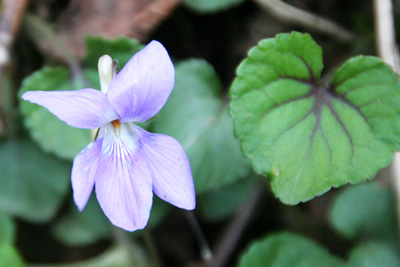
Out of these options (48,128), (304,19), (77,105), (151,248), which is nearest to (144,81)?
(77,105)

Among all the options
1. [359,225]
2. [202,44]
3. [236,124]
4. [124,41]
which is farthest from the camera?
[202,44]

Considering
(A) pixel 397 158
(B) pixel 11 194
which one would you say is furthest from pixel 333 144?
(B) pixel 11 194

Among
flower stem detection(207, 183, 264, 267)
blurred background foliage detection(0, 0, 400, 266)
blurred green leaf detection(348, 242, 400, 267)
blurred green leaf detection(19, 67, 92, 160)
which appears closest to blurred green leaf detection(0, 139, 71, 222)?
blurred background foliage detection(0, 0, 400, 266)

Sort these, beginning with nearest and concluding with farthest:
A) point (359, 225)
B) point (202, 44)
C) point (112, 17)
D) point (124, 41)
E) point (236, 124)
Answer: point (236, 124) → point (124, 41) → point (359, 225) → point (112, 17) → point (202, 44)

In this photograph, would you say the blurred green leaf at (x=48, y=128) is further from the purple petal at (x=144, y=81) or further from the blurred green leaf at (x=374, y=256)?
the blurred green leaf at (x=374, y=256)

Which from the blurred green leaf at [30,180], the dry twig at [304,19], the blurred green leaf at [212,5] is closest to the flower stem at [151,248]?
the blurred green leaf at [30,180]

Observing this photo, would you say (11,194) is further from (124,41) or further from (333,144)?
(333,144)

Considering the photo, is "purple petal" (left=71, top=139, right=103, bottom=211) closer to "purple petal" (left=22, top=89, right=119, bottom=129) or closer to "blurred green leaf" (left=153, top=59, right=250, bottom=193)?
"purple petal" (left=22, top=89, right=119, bottom=129)

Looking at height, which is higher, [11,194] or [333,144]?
[333,144]
